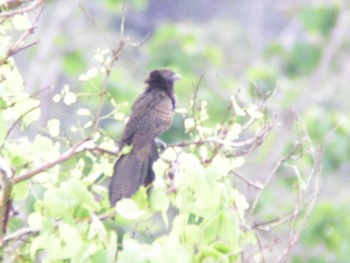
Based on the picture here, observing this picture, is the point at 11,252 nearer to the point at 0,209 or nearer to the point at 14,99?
the point at 0,209

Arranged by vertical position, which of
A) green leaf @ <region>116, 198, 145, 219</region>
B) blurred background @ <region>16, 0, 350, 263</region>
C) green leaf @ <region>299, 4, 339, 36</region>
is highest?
green leaf @ <region>116, 198, 145, 219</region>

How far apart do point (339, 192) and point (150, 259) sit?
16.9 m

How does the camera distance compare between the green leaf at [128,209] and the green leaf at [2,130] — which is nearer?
the green leaf at [128,209]

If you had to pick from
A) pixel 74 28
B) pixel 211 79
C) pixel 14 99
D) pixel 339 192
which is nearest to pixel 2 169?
pixel 14 99

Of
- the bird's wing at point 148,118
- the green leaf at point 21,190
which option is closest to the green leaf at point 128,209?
the green leaf at point 21,190

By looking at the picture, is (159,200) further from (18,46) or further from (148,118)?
(148,118)

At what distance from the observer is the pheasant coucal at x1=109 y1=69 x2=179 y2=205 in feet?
12.6

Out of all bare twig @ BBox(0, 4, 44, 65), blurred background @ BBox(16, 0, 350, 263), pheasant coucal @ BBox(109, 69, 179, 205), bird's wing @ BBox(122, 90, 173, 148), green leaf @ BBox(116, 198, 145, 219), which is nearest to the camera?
green leaf @ BBox(116, 198, 145, 219)

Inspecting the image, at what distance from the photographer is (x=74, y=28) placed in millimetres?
18000

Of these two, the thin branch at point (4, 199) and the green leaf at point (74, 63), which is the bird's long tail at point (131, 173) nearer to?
the thin branch at point (4, 199)

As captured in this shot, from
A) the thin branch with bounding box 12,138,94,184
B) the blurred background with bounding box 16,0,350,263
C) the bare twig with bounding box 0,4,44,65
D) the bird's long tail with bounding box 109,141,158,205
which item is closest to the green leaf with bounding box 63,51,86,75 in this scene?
the blurred background with bounding box 16,0,350,263

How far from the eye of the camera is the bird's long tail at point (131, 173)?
146 inches

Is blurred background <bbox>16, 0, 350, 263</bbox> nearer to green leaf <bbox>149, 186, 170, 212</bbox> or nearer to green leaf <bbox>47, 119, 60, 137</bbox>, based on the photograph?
green leaf <bbox>47, 119, 60, 137</bbox>

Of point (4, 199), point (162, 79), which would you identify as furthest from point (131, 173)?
point (162, 79)
